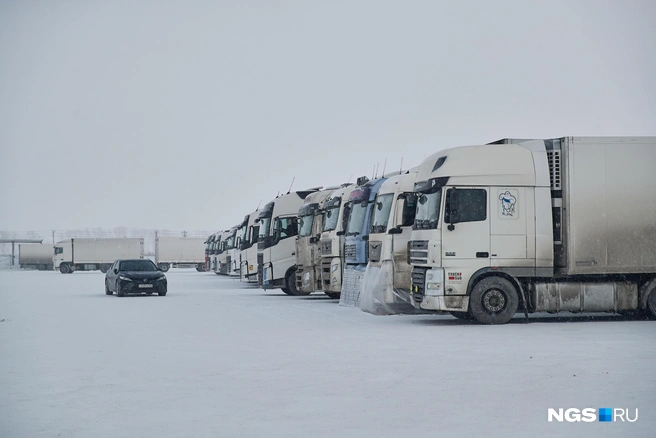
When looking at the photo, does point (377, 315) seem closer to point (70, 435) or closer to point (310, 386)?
point (310, 386)

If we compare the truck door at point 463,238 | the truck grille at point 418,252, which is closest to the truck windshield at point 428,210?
the truck door at point 463,238

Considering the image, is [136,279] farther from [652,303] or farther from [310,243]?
[652,303]

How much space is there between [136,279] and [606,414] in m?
25.1

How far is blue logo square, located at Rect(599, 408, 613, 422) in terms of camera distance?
Answer: 7863 millimetres

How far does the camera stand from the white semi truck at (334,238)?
82.2 feet

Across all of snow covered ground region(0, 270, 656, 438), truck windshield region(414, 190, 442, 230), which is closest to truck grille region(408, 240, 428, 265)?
truck windshield region(414, 190, 442, 230)

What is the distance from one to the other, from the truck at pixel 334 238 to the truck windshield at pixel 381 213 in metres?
3.00

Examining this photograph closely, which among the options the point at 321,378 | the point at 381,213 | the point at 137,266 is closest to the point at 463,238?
the point at 381,213

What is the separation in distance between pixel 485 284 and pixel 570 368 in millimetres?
6602

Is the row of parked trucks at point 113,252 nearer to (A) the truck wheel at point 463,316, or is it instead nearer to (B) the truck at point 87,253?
(B) the truck at point 87,253

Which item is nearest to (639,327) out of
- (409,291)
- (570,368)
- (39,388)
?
(409,291)

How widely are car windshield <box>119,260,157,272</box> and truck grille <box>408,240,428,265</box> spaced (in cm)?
1604

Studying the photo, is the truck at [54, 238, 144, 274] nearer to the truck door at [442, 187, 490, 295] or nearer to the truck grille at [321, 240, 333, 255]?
the truck grille at [321, 240, 333, 255]

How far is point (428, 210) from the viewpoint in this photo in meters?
18.0
